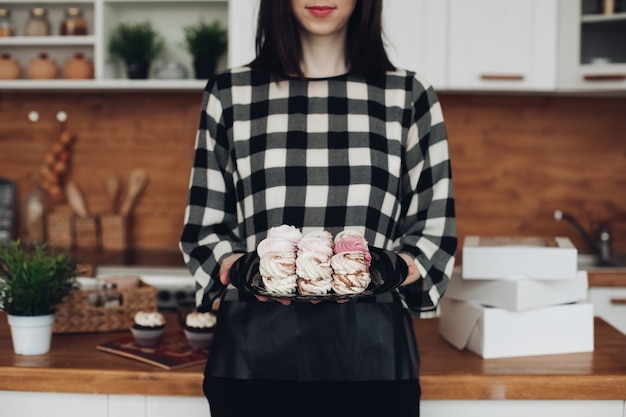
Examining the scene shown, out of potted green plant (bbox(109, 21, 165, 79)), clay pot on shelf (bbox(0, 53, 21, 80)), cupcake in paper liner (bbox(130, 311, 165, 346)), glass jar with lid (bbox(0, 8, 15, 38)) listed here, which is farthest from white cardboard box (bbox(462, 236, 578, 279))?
glass jar with lid (bbox(0, 8, 15, 38))

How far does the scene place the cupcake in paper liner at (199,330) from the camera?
1538mm

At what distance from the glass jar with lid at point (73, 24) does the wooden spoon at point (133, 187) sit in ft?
2.19

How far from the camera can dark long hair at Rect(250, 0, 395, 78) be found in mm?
1462

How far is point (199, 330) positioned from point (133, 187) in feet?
6.56

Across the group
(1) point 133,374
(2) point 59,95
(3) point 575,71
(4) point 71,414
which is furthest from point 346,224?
(2) point 59,95

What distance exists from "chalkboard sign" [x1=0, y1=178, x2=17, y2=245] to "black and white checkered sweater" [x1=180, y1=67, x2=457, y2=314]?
7.34ft

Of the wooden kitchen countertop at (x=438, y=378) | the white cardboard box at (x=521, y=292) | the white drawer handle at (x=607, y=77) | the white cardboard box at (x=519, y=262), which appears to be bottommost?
the wooden kitchen countertop at (x=438, y=378)

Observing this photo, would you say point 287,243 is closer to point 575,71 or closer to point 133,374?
point 133,374

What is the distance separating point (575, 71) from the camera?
2.96m

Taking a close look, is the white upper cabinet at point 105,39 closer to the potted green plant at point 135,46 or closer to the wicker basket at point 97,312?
the potted green plant at point 135,46

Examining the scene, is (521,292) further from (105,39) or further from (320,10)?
(105,39)

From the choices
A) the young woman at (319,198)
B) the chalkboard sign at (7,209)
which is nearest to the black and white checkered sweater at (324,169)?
the young woman at (319,198)

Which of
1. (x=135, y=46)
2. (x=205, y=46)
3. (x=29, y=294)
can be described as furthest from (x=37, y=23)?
(x=29, y=294)

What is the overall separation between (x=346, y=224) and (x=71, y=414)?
656mm
